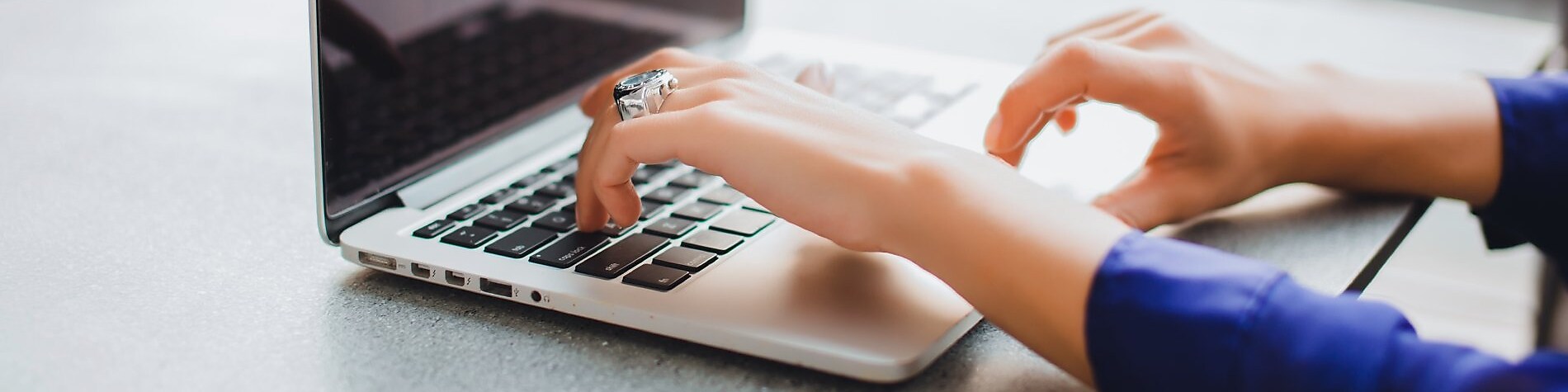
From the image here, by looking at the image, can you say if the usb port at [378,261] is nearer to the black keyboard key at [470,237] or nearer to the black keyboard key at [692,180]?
the black keyboard key at [470,237]

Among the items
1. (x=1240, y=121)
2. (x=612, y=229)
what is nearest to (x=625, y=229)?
(x=612, y=229)

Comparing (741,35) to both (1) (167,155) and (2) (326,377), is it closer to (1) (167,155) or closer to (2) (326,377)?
(1) (167,155)

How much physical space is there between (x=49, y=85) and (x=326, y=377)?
56 centimetres

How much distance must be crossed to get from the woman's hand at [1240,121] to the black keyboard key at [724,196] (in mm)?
148

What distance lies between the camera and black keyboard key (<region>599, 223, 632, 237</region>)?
1.95 ft

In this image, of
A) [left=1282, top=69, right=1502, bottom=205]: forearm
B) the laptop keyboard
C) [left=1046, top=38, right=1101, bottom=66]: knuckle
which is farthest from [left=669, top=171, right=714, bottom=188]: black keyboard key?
[left=1282, top=69, right=1502, bottom=205]: forearm

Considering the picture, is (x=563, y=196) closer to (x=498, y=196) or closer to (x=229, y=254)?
(x=498, y=196)

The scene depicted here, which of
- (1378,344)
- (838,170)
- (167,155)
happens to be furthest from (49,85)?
(1378,344)

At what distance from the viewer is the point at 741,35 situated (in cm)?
102

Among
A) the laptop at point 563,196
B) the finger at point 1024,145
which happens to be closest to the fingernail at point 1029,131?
the finger at point 1024,145

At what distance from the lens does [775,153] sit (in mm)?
524

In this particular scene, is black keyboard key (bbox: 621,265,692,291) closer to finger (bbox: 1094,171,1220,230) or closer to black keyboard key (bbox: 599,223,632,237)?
black keyboard key (bbox: 599,223,632,237)

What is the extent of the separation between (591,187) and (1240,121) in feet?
1.18

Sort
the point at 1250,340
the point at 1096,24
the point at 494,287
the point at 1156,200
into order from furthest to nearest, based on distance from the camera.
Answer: the point at 1096,24 → the point at 1156,200 → the point at 494,287 → the point at 1250,340
